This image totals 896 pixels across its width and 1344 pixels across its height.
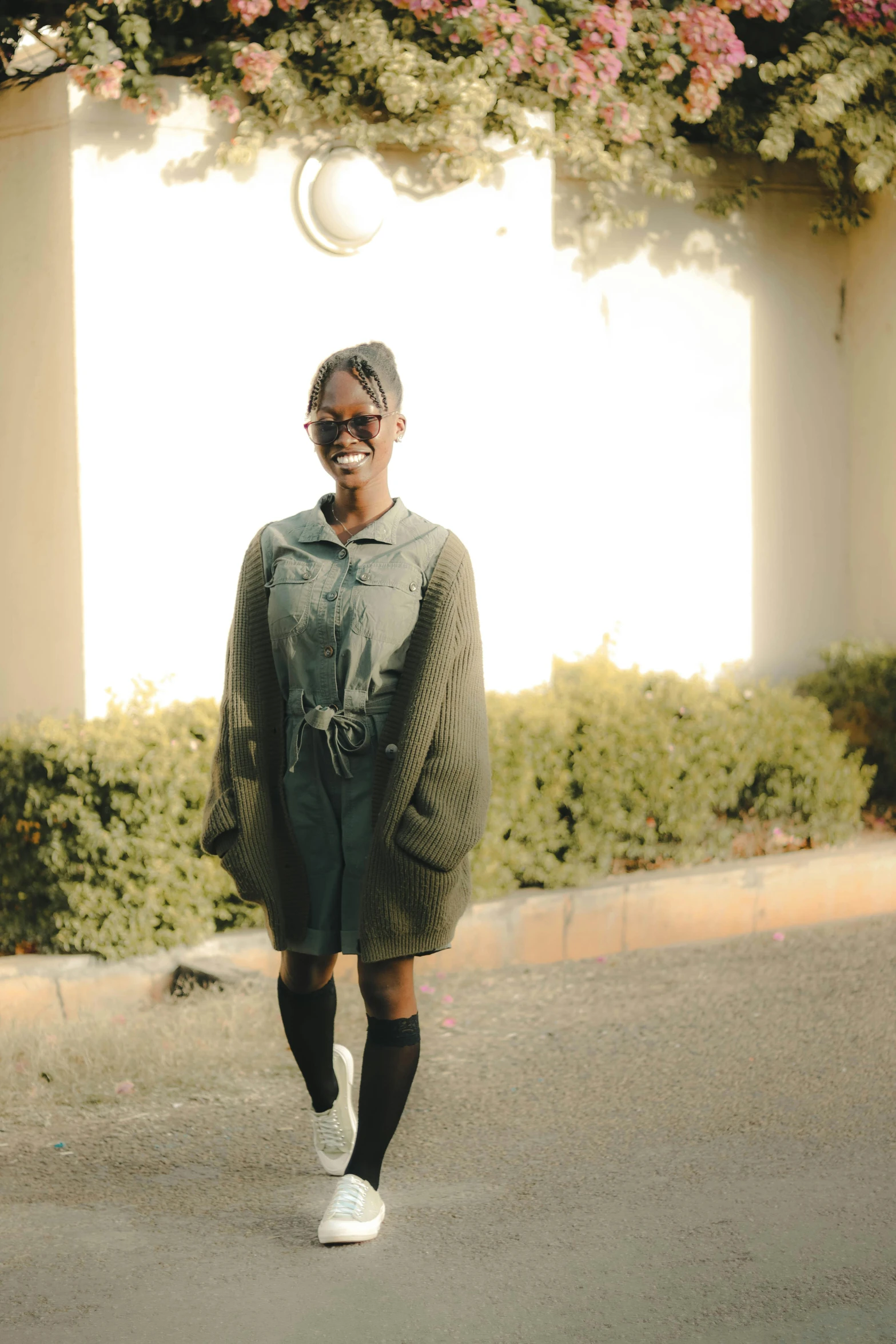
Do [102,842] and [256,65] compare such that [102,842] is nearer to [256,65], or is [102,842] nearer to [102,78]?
[102,78]

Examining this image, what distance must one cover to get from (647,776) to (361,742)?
9.57ft

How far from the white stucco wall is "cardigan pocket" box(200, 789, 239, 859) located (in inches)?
93.1

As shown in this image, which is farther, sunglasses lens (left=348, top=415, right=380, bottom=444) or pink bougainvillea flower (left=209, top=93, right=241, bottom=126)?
pink bougainvillea flower (left=209, top=93, right=241, bottom=126)

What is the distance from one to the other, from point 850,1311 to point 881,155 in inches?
216

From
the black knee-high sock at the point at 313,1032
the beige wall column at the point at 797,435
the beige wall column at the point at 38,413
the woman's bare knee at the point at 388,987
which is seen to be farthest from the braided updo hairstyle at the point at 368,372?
the beige wall column at the point at 797,435

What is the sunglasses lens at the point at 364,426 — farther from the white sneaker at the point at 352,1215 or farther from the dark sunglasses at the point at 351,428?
the white sneaker at the point at 352,1215

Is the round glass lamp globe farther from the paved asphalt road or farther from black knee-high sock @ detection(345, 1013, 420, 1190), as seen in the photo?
black knee-high sock @ detection(345, 1013, 420, 1190)

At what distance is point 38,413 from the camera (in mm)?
5863

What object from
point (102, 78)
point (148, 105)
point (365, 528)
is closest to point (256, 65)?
point (148, 105)

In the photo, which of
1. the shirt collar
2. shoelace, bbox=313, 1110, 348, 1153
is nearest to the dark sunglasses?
the shirt collar

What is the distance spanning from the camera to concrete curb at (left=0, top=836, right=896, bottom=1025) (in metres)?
4.98

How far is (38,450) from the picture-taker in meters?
5.88

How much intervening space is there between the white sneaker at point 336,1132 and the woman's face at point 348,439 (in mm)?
1450

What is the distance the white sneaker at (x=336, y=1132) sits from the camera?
370 cm
